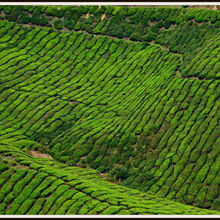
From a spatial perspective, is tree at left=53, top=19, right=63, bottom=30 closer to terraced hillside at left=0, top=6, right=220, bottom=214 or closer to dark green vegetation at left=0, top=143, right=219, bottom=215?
terraced hillside at left=0, top=6, right=220, bottom=214

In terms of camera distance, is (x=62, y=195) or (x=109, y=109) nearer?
(x=62, y=195)

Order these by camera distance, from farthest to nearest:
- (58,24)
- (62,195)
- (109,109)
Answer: (58,24) → (109,109) → (62,195)

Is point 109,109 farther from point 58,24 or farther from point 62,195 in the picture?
point 58,24

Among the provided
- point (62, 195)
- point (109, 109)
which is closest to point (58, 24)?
point (109, 109)

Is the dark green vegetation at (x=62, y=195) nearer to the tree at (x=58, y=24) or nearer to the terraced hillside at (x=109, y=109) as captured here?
the terraced hillside at (x=109, y=109)

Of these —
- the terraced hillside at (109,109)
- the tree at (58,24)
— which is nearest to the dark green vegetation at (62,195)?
the terraced hillside at (109,109)

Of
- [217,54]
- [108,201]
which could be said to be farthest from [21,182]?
[217,54]

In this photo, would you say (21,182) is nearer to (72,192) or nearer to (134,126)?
(72,192)

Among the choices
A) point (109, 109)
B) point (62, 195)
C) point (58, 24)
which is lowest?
point (62, 195)
